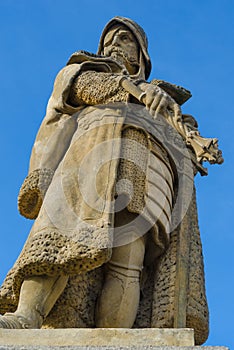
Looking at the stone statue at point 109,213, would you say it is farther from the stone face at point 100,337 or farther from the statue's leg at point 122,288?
the stone face at point 100,337

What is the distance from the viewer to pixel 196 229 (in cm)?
725

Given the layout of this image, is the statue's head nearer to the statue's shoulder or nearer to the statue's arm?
the statue's shoulder

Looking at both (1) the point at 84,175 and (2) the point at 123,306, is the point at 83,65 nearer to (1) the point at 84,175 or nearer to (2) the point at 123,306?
(1) the point at 84,175

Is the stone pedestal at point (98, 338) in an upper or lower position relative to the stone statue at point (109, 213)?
lower

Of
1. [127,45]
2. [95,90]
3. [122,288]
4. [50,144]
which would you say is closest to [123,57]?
[127,45]

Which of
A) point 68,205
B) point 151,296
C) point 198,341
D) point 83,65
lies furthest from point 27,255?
point 83,65

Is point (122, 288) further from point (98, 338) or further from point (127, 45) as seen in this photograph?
point (127, 45)

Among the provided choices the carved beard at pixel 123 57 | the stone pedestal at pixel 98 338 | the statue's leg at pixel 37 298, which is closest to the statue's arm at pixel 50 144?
the carved beard at pixel 123 57

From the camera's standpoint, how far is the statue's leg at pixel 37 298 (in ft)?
19.3

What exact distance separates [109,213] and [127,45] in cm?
262

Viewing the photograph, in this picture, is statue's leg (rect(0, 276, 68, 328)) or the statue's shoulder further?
the statue's shoulder

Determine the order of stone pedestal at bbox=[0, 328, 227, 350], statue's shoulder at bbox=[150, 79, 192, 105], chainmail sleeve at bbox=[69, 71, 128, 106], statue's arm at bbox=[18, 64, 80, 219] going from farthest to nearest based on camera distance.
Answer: statue's shoulder at bbox=[150, 79, 192, 105], chainmail sleeve at bbox=[69, 71, 128, 106], statue's arm at bbox=[18, 64, 80, 219], stone pedestal at bbox=[0, 328, 227, 350]

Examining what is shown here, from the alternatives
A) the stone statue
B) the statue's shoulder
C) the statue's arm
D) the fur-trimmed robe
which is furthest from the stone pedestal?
the statue's shoulder

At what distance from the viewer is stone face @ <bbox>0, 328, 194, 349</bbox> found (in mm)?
5199
